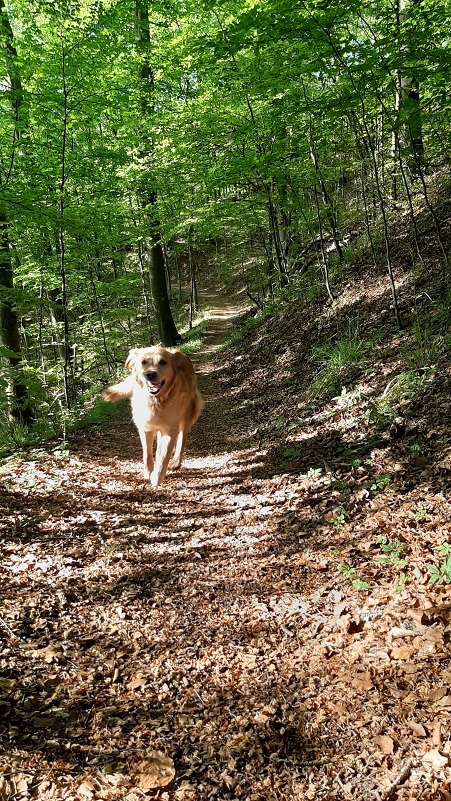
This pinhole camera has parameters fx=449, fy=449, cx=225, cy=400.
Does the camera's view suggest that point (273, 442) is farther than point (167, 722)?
Yes

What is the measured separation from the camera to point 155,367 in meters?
4.64

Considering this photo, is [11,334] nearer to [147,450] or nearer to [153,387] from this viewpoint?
[147,450]

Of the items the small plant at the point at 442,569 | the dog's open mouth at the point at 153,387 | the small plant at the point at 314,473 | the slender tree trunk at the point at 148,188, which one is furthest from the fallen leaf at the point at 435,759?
the slender tree trunk at the point at 148,188

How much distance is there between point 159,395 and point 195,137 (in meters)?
8.12

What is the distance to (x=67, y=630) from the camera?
2.68m

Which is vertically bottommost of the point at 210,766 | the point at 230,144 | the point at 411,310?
the point at 210,766

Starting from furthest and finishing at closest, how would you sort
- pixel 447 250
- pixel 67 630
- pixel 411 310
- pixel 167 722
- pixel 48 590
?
pixel 447 250, pixel 411 310, pixel 48 590, pixel 67 630, pixel 167 722

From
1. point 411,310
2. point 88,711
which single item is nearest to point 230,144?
point 411,310

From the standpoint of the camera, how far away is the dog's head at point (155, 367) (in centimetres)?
459

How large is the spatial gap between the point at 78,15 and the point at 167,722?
8639mm

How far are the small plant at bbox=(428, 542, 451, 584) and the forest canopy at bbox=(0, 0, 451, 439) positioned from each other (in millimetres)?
4412

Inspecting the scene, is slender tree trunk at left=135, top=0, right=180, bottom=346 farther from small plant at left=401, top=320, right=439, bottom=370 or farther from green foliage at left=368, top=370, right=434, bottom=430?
green foliage at left=368, top=370, right=434, bottom=430

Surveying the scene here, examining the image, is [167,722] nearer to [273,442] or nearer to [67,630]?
[67,630]

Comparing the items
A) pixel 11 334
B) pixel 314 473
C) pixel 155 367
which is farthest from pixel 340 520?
pixel 11 334
